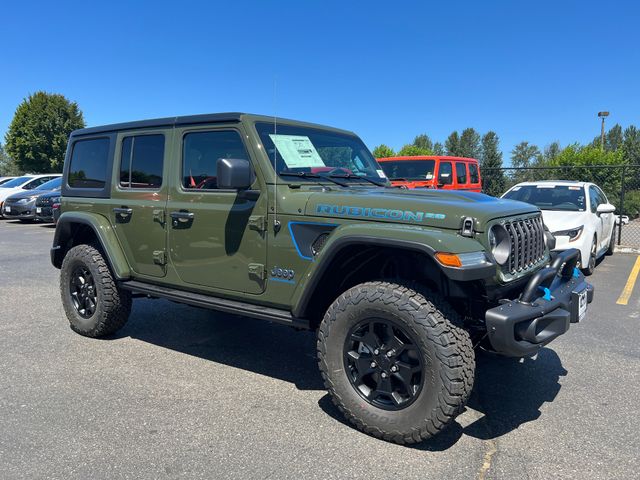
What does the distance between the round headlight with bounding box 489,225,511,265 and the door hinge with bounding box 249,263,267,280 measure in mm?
1479

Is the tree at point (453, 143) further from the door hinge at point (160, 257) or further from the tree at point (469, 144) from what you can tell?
the door hinge at point (160, 257)

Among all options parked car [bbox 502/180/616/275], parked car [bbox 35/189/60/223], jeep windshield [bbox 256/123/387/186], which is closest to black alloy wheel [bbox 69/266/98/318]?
jeep windshield [bbox 256/123/387/186]

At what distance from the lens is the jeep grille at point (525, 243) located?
3.02 m

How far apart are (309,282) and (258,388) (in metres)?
1.06

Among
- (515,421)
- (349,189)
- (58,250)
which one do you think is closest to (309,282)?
(349,189)

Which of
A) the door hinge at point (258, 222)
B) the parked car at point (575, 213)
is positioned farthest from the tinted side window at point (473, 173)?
the door hinge at point (258, 222)

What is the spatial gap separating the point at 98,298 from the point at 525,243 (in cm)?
358

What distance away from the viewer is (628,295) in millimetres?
6816

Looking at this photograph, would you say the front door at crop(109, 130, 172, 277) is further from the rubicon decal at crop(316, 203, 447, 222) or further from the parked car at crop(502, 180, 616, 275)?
the parked car at crop(502, 180, 616, 275)

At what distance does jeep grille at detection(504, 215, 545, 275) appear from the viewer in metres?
3.02

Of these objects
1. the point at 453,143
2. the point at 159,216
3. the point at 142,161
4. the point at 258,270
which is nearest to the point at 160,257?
the point at 159,216

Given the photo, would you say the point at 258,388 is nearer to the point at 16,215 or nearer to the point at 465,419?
the point at 465,419

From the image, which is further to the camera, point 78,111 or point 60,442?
point 78,111

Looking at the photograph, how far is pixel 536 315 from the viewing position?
279cm
